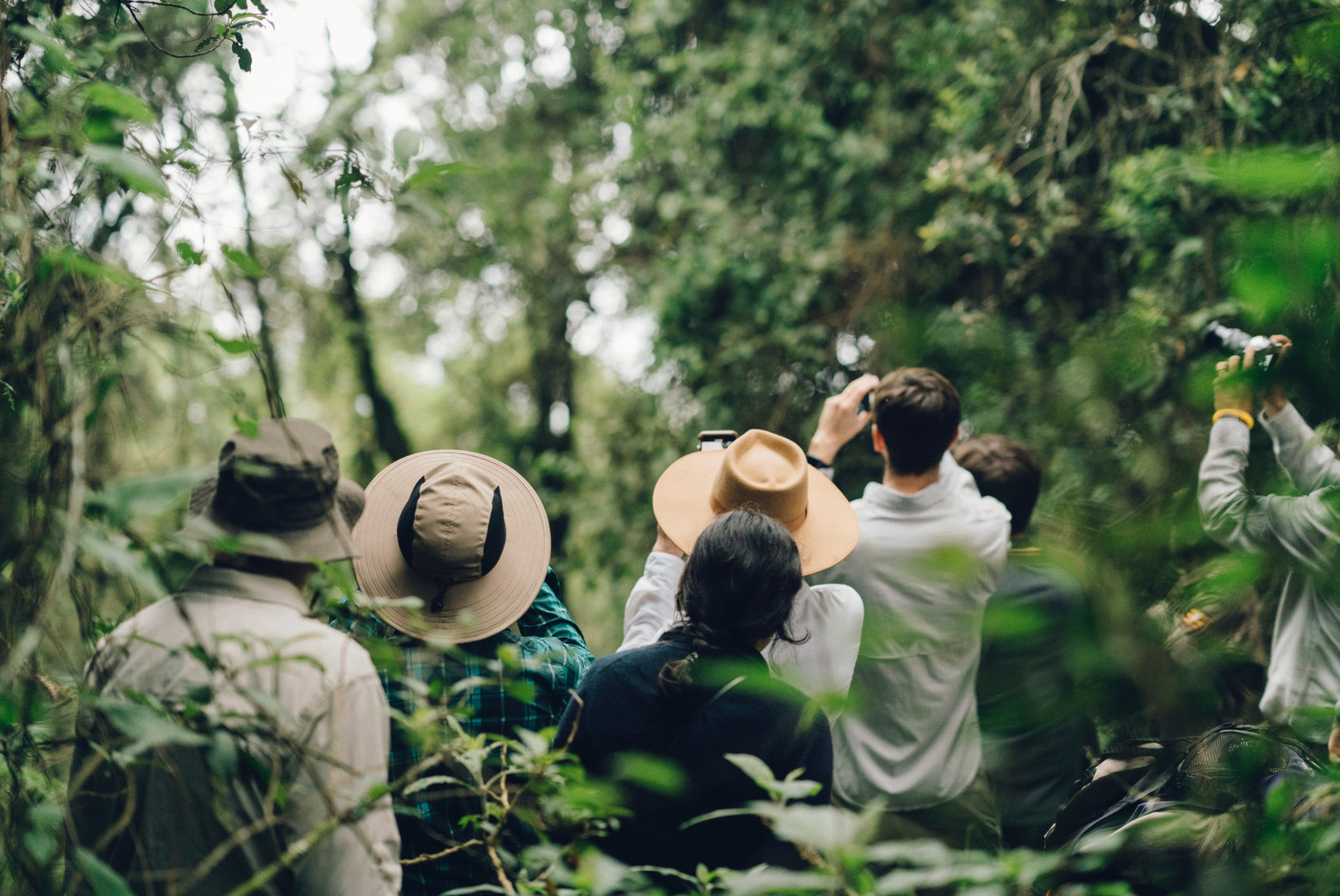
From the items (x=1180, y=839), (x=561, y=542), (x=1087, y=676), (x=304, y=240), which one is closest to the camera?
(x=1087, y=676)

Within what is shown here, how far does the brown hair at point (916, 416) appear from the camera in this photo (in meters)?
2.58

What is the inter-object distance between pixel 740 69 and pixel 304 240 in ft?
16.3

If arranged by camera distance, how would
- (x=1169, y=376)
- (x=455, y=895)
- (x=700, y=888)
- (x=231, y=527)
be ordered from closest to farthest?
(x=455, y=895) < (x=700, y=888) < (x=231, y=527) < (x=1169, y=376)

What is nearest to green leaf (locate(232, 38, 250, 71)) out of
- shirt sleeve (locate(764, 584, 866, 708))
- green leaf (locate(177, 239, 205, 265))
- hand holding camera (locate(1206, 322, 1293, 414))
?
green leaf (locate(177, 239, 205, 265))

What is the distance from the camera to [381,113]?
8945 mm

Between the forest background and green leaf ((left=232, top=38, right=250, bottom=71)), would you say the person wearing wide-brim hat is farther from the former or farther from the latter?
green leaf ((left=232, top=38, right=250, bottom=71))

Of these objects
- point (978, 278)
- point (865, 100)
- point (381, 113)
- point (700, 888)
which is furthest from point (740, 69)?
point (700, 888)

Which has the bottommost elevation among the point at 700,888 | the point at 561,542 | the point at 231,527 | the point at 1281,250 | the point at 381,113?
the point at 561,542

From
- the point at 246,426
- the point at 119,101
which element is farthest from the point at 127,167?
the point at 246,426

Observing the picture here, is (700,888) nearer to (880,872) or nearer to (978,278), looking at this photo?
(880,872)

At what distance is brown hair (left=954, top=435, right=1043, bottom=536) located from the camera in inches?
111

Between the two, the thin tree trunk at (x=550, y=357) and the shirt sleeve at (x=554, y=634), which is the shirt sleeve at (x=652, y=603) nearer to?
the shirt sleeve at (x=554, y=634)

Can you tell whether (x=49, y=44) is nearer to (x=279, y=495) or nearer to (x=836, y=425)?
(x=279, y=495)

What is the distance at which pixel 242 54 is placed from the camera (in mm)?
1751
